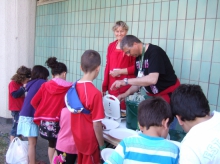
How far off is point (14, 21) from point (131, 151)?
4.53 m

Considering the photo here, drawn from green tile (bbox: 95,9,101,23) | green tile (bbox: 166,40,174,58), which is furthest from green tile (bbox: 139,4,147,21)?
green tile (bbox: 95,9,101,23)

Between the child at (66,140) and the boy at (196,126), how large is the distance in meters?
1.31

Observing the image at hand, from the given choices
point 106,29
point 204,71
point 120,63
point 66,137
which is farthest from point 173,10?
point 66,137

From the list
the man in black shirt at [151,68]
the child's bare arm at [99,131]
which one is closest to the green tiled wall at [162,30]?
the man in black shirt at [151,68]

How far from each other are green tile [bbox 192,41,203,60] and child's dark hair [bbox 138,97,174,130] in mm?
1832

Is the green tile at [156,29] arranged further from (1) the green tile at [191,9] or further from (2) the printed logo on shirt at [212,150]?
(2) the printed logo on shirt at [212,150]

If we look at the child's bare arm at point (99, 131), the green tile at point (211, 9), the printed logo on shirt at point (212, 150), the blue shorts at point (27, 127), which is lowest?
the blue shorts at point (27, 127)

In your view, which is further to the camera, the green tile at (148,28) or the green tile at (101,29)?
the green tile at (101,29)

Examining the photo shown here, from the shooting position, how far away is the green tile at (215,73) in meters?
3.04

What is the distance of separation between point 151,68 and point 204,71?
3.09 ft

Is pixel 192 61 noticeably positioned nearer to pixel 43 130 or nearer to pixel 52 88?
pixel 52 88

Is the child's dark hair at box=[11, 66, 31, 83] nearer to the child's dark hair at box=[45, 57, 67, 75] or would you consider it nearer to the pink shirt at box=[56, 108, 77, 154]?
the child's dark hair at box=[45, 57, 67, 75]

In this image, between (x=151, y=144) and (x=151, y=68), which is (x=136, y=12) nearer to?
(x=151, y=68)

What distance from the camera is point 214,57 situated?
3049 mm
